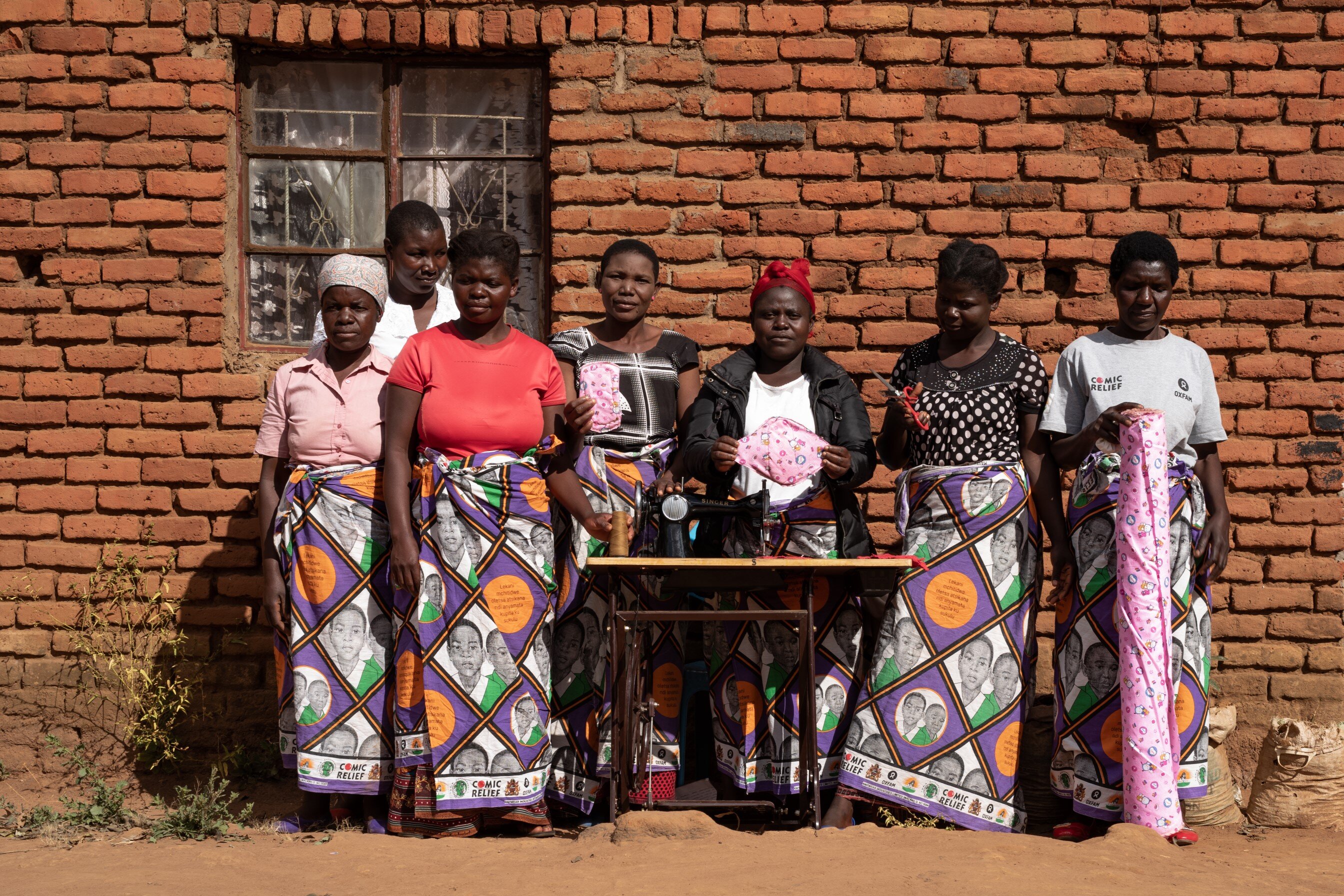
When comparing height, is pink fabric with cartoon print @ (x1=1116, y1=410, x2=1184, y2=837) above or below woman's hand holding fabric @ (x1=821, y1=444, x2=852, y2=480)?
below

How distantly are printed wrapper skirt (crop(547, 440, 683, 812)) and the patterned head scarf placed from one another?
0.94 metres

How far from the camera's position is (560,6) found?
484 centimetres

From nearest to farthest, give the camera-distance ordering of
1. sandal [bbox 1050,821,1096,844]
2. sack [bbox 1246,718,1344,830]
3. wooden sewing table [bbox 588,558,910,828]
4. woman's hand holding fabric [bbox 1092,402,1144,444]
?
wooden sewing table [bbox 588,558,910,828]
woman's hand holding fabric [bbox 1092,402,1144,444]
sandal [bbox 1050,821,1096,844]
sack [bbox 1246,718,1344,830]

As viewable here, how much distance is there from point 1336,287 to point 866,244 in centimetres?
185

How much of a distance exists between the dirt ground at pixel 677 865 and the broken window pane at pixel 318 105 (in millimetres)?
2841

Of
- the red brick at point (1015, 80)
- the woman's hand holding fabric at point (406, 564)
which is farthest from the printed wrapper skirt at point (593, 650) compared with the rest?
the red brick at point (1015, 80)

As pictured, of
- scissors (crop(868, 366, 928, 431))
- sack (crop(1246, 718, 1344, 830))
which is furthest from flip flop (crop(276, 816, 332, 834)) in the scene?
sack (crop(1246, 718, 1344, 830))

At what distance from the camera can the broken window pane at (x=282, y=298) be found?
510cm

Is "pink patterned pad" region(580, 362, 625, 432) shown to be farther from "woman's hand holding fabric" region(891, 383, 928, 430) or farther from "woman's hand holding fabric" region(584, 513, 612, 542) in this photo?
"woman's hand holding fabric" region(891, 383, 928, 430)

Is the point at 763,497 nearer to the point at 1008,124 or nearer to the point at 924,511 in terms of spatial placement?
the point at 924,511

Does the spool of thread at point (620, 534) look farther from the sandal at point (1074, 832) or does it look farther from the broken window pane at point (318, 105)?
the broken window pane at point (318, 105)

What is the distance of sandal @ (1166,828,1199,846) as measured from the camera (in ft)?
12.4

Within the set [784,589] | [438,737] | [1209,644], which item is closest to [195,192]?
[438,737]

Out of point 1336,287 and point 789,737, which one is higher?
point 1336,287
